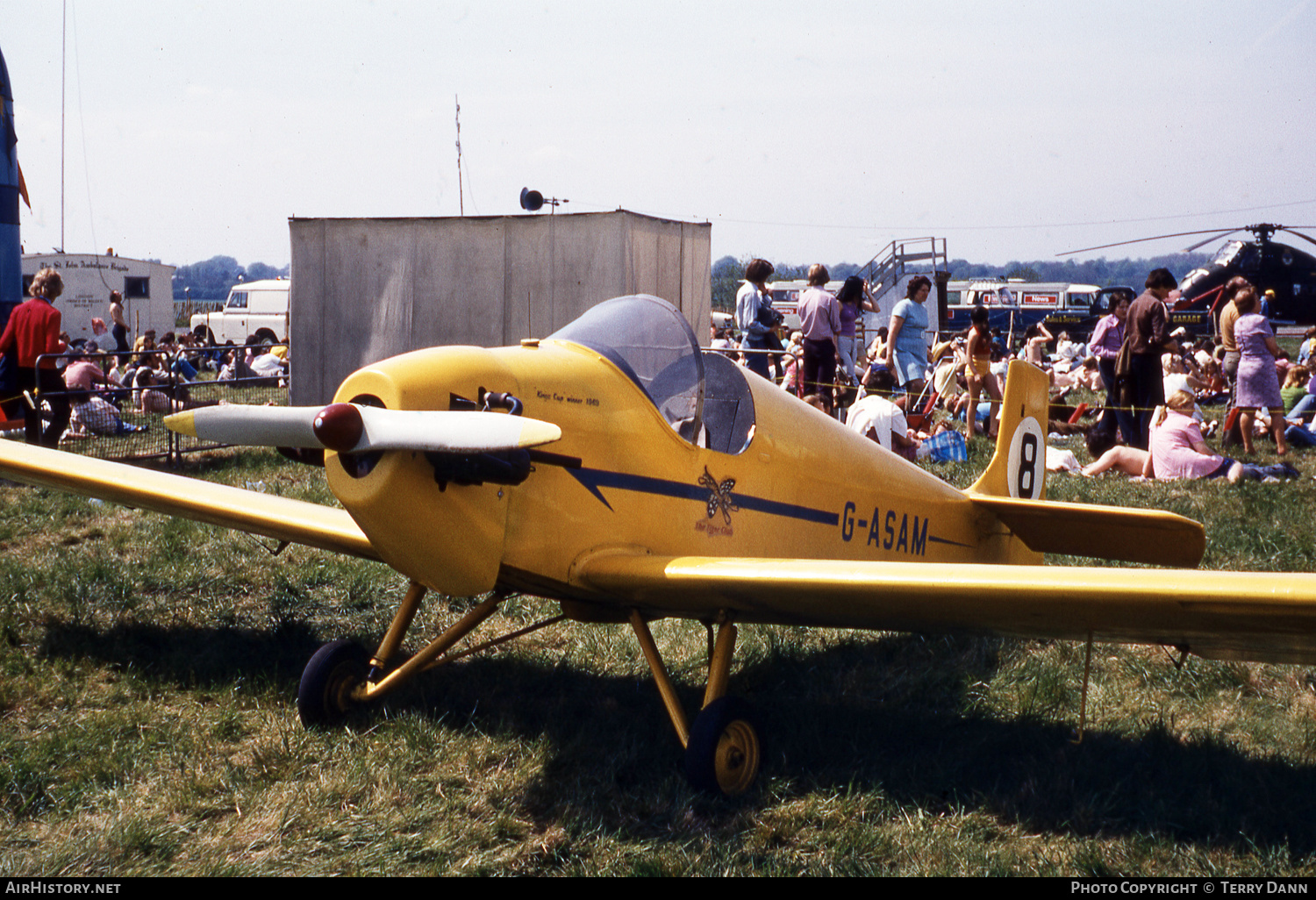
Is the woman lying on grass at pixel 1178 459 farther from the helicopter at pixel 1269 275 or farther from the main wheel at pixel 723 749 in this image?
the helicopter at pixel 1269 275

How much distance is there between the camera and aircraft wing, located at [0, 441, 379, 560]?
4746 mm

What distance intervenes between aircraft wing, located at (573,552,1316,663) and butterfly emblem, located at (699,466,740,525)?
1.28ft

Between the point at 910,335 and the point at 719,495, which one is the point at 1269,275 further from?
the point at 719,495

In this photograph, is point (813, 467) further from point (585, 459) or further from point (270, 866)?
point (270, 866)

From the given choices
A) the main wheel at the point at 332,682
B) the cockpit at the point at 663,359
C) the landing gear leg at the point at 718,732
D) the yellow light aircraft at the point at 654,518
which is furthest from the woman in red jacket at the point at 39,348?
the landing gear leg at the point at 718,732

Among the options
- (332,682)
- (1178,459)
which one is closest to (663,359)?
(332,682)

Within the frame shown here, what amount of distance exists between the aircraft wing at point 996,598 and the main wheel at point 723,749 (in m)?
0.40

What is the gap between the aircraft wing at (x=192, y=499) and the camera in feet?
15.6

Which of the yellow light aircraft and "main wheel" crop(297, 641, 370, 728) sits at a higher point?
the yellow light aircraft

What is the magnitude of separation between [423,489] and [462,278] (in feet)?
34.4

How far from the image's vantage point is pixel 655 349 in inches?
168

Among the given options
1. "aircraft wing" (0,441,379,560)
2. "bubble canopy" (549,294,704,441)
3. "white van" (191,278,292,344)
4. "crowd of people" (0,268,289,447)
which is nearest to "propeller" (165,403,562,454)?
"bubble canopy" (549,294,704,441)

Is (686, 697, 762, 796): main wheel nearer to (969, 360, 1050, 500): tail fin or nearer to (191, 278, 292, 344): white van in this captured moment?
(969, 360, 1050, 500): tail fin
